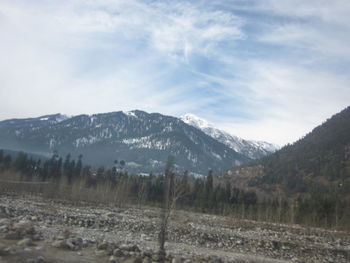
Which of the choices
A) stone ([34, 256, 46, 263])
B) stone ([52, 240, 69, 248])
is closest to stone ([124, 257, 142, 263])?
stone ([52, 240, 69, 248])

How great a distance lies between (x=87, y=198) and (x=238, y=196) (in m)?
51.8

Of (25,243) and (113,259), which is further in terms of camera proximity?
(25,243)

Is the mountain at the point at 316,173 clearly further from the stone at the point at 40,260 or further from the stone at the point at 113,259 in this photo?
the stone at the point at 40,260

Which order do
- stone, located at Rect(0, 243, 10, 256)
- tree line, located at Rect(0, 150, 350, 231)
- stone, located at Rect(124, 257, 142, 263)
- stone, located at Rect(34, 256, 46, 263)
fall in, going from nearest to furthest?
1. stone, located at Rect(34, 256, 46, 263)
2. stone, located at Rect(0, 243, 10, 256)
3. stone, located at Rect(124, 257, 142, 263)
4. tree line, located at Rect(0, 150, 350, 231)

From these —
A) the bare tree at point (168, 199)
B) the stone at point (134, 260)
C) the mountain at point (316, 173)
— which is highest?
the mountain at point (316, 173)

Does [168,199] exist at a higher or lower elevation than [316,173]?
lower

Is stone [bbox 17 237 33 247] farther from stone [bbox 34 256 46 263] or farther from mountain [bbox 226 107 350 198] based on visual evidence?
mountain [bbox 226 107 350 198]

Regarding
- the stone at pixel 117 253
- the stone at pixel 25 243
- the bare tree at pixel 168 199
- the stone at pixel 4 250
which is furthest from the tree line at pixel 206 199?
the stone at pixel 4 250

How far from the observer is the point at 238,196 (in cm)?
10900

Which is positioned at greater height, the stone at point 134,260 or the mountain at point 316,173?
the mountain at point 316,173

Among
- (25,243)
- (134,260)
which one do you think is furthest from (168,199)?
(25,243)

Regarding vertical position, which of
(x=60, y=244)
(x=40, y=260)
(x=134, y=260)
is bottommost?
(x=134, y=260)

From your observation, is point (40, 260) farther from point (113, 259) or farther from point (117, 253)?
point (117, 253)

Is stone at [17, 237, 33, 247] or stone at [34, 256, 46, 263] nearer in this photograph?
stone at [34, 256, 46, 263]
